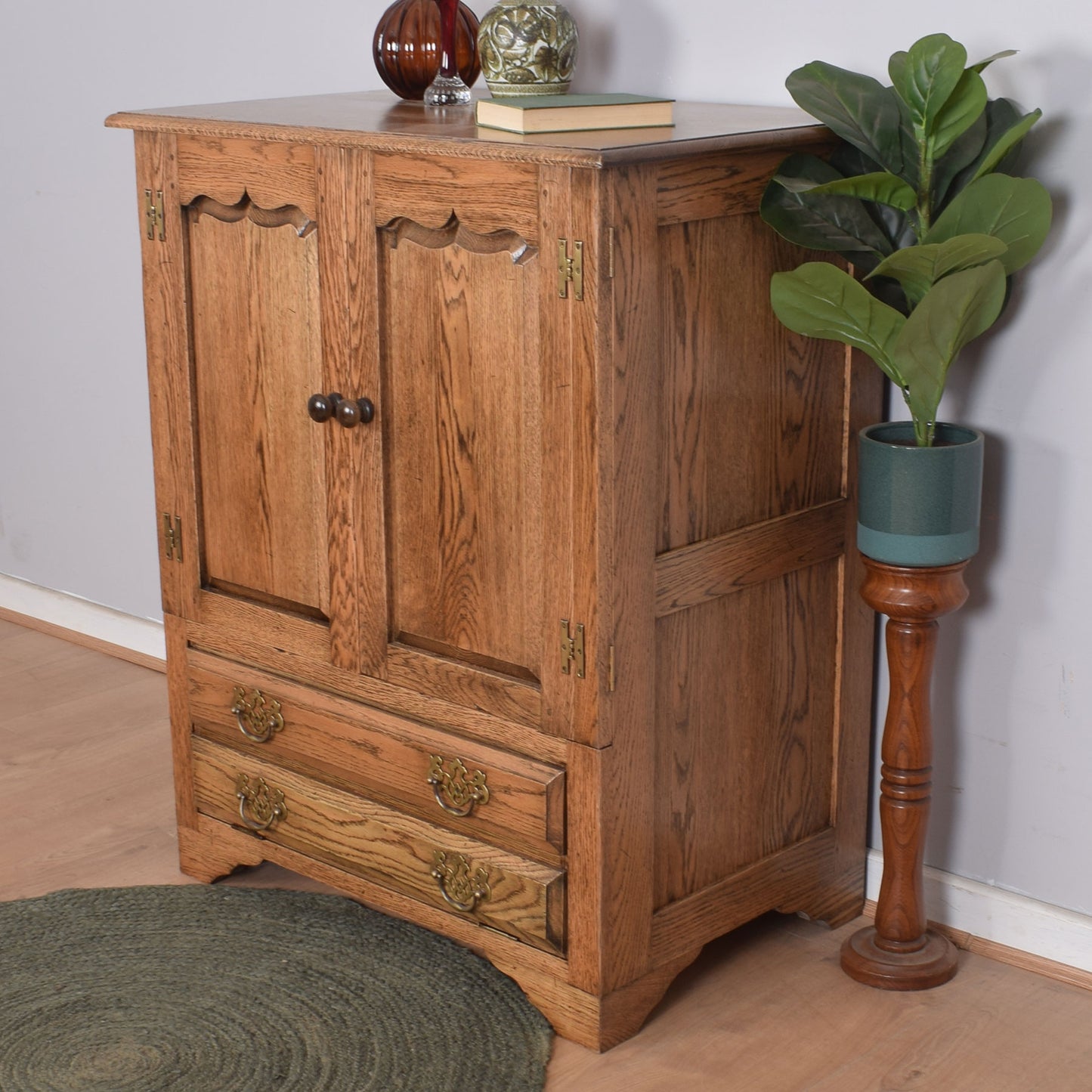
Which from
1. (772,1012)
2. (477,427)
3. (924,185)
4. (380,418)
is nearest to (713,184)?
(924,185)

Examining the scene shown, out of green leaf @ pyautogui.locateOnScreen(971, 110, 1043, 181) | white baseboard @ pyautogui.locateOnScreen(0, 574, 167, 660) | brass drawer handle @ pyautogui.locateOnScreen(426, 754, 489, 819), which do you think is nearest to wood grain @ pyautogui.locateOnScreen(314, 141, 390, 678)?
brass drawer handle @ pyautogui.locateOnScreen(426, 754, 489, 819)

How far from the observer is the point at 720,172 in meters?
1.93

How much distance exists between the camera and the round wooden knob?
2113 millimetres

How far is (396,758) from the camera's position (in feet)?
7.30

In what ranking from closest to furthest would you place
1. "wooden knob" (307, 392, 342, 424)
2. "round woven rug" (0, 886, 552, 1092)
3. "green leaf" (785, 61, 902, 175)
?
1. "green leaf" (785, 61, 902, 175)
2. "round woven rug" (0, 886, 552, 1092)
3. "wooden knob" (307, 392, 342, 424)

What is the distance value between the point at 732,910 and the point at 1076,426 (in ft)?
2.70

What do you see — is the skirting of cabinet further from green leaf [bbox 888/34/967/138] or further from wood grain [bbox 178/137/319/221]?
green leaf [bbox 888/34/967/138]

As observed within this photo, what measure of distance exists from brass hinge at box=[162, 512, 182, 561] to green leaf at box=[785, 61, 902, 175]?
116 centimetres

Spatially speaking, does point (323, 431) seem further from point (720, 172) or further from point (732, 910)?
point (732, 910)

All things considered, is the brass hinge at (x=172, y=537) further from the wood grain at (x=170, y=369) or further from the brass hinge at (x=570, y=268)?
the brass hinge at (x=570, y=268)

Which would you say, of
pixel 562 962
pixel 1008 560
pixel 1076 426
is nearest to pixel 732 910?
pixel 562 962

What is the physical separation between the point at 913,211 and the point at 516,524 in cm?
64

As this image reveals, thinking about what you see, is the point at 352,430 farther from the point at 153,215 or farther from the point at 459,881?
the point at 459,881

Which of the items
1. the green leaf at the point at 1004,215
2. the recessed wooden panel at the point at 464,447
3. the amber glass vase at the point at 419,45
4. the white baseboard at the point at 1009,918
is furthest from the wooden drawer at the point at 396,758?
the amber glass vase at the point at 419,45
